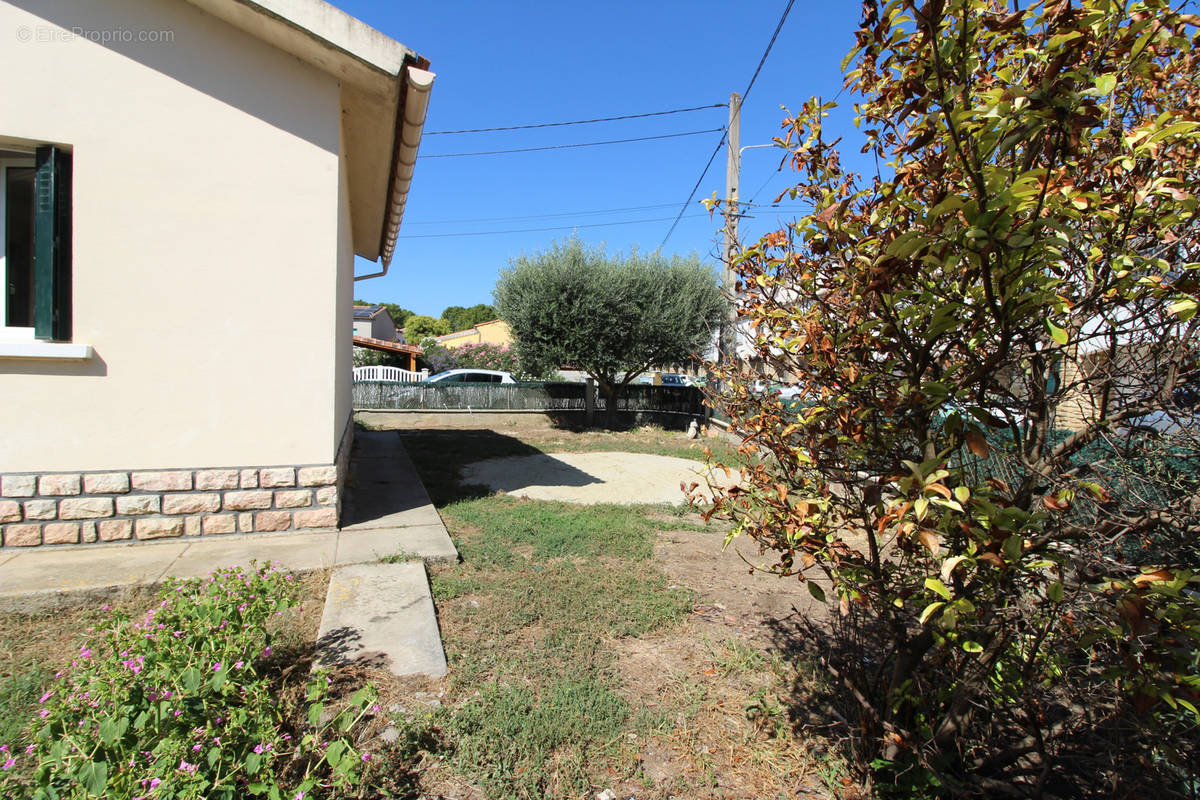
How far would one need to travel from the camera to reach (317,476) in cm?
538

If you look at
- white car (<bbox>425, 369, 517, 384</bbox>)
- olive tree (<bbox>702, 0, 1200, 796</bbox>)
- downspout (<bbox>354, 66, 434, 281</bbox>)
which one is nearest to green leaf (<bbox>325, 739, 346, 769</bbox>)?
olive tree (<bbox>702, 0, 1200, 796</bbox>)

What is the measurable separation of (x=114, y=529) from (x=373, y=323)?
149 ft

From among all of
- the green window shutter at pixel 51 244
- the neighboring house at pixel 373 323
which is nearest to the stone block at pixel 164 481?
the green window shutter at pixel 51 244

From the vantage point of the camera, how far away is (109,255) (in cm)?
474

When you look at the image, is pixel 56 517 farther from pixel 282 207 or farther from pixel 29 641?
pixel 282 207

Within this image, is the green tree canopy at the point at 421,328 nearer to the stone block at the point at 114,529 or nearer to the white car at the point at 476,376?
the white car at the point at 476,376

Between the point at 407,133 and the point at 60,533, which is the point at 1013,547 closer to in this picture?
the point at 407,133

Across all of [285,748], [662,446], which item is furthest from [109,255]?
[662,446]

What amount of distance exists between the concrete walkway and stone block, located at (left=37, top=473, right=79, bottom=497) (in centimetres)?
44

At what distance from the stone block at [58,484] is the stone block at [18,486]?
0.04 metres

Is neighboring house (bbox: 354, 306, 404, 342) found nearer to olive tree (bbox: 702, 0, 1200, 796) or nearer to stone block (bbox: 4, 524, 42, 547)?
stone block (bbox: 4, 524, 42, 547)

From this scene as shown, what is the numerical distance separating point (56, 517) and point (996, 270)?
619cm

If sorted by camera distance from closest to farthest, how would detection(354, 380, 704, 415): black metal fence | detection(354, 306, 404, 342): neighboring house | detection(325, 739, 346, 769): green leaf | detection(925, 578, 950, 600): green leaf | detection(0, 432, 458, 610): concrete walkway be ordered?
detection(925, 578, 950, 600): green leaf < detection(325, 739, 346, 769): green leaf < detection(0, 432, 458, 610): concrete walkway < detection(354, 380, 704, 415): black metal fence < detection(354, 306, 404, 342): neighboring house

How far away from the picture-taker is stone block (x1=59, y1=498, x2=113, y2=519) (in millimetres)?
4746
